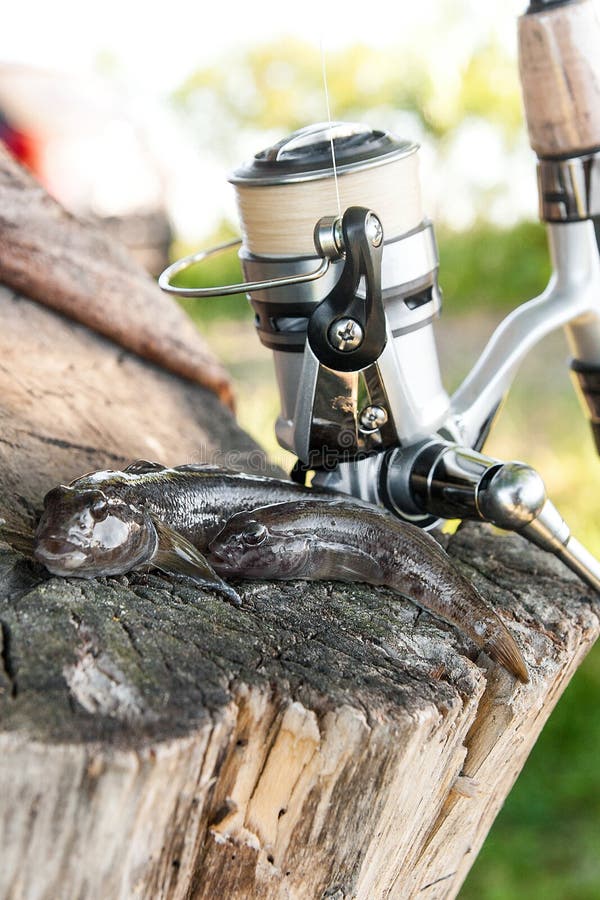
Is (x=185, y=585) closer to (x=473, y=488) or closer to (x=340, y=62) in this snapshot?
(x=473, y=488)

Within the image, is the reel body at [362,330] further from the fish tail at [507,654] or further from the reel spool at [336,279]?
the fish tail at [507,654]

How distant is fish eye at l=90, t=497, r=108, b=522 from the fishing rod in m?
0.27

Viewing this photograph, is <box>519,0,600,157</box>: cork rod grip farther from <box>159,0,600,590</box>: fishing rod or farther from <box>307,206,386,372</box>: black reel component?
<box>307,206,386,372</box>: black reel component

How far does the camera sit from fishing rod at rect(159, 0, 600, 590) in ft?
3.54

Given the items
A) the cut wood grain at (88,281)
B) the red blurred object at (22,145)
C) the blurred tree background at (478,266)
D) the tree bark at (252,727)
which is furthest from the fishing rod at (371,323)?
the red blurred object at (22,145)

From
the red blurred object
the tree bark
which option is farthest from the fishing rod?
the red blurred object

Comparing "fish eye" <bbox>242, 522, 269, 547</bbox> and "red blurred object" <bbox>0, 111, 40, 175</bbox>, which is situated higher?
"fish eye" <bbox>242, 522, 269, 547</bbox>

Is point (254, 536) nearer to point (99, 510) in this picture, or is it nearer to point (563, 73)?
point (99, 510)

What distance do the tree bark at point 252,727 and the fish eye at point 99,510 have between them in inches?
2.6

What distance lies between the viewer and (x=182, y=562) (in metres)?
0.98

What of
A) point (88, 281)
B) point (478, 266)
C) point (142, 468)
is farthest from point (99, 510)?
point (478, 266)

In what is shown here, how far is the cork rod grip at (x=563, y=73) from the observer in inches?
52.1

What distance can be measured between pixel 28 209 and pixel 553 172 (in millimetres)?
862

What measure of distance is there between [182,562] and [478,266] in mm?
4454
